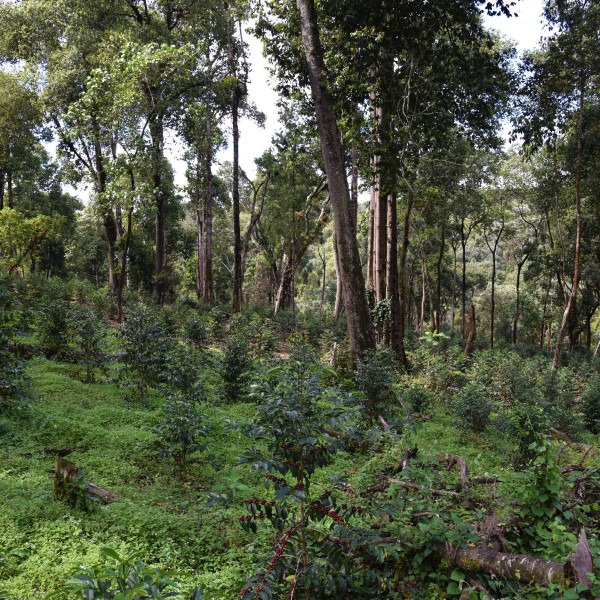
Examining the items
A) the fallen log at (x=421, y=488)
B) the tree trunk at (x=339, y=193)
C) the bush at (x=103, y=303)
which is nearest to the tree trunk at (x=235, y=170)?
the bush at (x=103, y=303)

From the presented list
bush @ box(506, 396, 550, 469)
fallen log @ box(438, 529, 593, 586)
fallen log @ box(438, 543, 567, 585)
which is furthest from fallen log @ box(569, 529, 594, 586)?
bush @ box(506, 396, 550, 469)

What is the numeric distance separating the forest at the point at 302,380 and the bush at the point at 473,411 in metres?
0.05

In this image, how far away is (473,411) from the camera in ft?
26.2

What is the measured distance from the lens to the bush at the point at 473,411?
7.98 meters

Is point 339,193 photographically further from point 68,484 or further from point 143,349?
point 68,484

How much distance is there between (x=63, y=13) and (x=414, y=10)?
15.3 m

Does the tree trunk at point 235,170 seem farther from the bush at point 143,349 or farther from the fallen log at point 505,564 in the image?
the fallen log at point 505,564

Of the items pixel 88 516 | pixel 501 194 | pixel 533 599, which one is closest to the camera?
pixel 533 599

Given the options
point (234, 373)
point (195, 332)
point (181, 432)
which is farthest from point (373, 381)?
point (195, 332)

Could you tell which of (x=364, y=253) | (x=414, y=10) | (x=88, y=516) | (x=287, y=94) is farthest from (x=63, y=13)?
(x=364, y=253)

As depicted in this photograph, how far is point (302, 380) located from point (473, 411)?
6073mm

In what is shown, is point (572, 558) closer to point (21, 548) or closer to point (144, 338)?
point (21, 548)

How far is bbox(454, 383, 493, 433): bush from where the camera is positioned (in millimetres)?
7984

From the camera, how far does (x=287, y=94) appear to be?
10328mm
